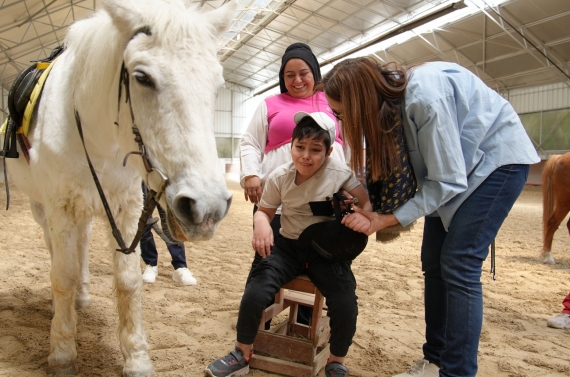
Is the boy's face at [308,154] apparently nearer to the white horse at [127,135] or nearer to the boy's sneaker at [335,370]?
the white horse at [127,135]

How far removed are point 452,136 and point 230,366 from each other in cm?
147

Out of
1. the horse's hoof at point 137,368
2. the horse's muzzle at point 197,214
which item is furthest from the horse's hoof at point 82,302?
the horse's muzzle at point 197,214

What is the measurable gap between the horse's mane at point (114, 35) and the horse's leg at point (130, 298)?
61 cm

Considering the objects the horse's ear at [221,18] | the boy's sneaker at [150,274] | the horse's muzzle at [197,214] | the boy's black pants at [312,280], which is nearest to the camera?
the horse's muzzle at [197,214]

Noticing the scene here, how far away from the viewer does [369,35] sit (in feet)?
46.9

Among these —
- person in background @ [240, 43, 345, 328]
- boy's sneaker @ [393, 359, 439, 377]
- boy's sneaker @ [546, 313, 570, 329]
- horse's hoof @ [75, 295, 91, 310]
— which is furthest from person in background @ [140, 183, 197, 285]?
boy's sneaker @ [546, 313, 570, 329]

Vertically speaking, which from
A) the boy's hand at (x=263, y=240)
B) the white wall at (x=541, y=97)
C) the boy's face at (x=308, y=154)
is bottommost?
the boy's hand at (x=263, y=240)

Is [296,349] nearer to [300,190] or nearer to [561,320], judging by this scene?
[300,190]

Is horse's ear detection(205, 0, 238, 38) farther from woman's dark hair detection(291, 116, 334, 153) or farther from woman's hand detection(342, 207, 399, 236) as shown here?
woman's hand detection(342, 207, 399, 236)

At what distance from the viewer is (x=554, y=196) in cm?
521

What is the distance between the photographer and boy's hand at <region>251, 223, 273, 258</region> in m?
2.06

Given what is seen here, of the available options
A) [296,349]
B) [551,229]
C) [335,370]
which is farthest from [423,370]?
[551,229]

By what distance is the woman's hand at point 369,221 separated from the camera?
1.74 m

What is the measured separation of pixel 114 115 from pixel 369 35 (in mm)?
14000
